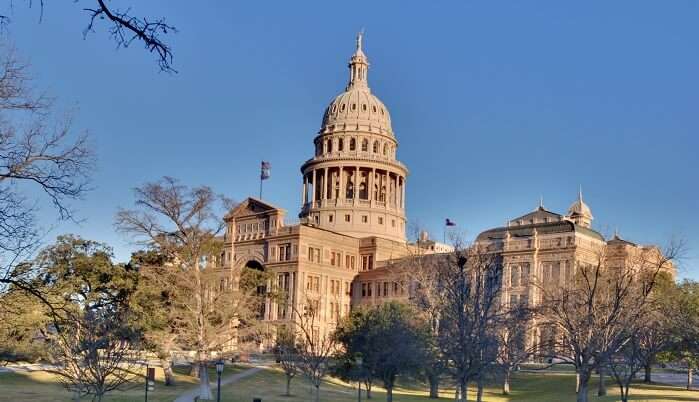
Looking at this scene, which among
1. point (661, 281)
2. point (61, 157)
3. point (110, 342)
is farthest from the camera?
point (661, 281)

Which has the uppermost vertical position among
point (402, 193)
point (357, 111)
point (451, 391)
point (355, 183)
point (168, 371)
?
point (357, 111)

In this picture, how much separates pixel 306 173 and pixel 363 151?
9.72 meters

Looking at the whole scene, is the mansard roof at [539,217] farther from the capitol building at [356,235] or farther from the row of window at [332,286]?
the row of window at [332,286]

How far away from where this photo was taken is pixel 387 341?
53.9 meters

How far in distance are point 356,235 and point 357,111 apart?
21.3 metres

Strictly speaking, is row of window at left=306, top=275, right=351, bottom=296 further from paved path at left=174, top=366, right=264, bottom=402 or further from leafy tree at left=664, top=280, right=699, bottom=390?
leafy tree at left=664, top=280, right=699, bottom=390

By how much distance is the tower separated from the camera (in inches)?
4852

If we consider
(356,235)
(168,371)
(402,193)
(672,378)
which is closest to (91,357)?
(168,371)

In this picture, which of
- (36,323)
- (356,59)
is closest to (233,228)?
(356,59)

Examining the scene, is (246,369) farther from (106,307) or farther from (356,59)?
(356,59)

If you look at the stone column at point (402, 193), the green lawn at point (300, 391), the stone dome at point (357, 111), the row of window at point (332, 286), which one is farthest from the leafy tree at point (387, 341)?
the stone dome at point (357, 111)

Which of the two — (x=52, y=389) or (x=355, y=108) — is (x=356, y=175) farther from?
(x=52, y=389)

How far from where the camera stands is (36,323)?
182 ft

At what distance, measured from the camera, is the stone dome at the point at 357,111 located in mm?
130212
